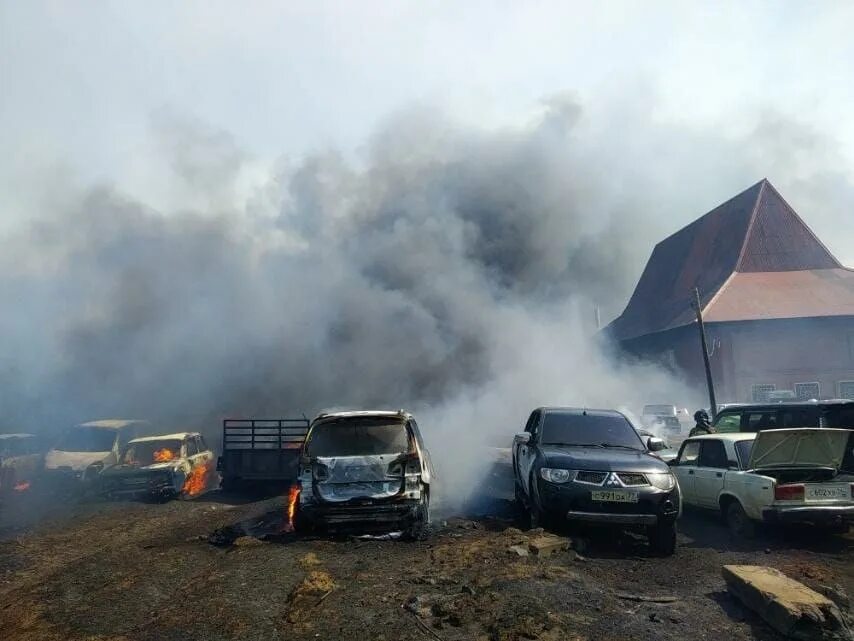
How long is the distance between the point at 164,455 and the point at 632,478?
9.96 meters

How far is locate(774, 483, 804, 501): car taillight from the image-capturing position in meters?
7.00

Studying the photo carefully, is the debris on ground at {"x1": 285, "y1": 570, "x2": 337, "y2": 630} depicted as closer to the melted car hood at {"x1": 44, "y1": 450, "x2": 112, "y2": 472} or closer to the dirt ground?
the dirt ground

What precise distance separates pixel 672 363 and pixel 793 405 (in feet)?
88.7

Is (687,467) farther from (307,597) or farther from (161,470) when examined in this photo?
(161,470)

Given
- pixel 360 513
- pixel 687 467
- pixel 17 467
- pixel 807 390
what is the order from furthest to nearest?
pixel 807 390 < pixel 17 467 < pixel 687 467 < pixel 360 513

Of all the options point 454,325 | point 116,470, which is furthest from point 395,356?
point 116,470

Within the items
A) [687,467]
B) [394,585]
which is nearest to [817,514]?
[687,467]

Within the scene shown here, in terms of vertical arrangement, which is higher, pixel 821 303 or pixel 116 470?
pixel 821 303

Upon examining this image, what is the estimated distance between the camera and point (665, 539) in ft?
22.5

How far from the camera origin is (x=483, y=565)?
5.98 meters

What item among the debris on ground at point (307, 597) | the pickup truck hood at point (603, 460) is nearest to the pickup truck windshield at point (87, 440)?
the debris on ground at point (307, 597)

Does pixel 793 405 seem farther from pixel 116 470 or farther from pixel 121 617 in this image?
pixel 116 470

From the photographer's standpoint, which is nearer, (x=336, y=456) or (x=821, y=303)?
(x=336, y=456)

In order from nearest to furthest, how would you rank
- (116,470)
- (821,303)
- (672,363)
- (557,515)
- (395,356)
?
(557,515)
(116,470)
(395,356)
(821,303)
(672,363)
